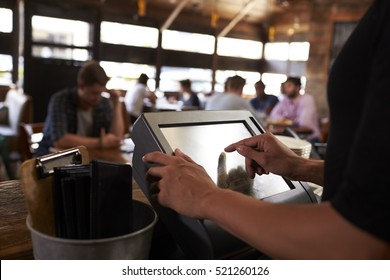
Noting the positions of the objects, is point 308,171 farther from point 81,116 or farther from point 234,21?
point 234,21

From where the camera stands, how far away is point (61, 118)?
259 centimetres

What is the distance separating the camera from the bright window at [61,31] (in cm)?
638

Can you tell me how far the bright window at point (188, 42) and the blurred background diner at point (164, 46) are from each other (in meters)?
0.02

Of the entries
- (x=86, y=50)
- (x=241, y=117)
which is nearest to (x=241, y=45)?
(x=86, y=50)

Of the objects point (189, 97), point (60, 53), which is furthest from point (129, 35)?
point (189, 97)

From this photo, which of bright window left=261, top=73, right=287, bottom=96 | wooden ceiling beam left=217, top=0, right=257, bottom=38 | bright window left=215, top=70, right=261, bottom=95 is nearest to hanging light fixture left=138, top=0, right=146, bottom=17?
wooden ceiling beam left=217, top=0, right=257, bottom=38

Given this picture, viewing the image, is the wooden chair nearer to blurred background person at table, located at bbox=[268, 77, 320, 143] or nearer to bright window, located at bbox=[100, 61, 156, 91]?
bright window, located at bbox=[100, 61, 156, 91]

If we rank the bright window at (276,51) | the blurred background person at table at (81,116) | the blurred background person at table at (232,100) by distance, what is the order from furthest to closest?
the bright window at (276,51)
the blurred background person at table at (232,100)
the blurred background person at table at (81,116)

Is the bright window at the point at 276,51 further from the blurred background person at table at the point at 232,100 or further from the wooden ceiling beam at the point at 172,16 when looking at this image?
the blurred background person at table at the point at 232,100

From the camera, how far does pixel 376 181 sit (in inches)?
17.6

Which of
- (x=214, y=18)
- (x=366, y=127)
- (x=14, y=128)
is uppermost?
(x=214, y=18)

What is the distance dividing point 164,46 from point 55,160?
25.1ft

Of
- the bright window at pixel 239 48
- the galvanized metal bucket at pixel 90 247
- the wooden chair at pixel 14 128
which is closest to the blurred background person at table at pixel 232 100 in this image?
the wooden chair at pixel 14 128

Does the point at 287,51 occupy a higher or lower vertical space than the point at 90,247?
higher
